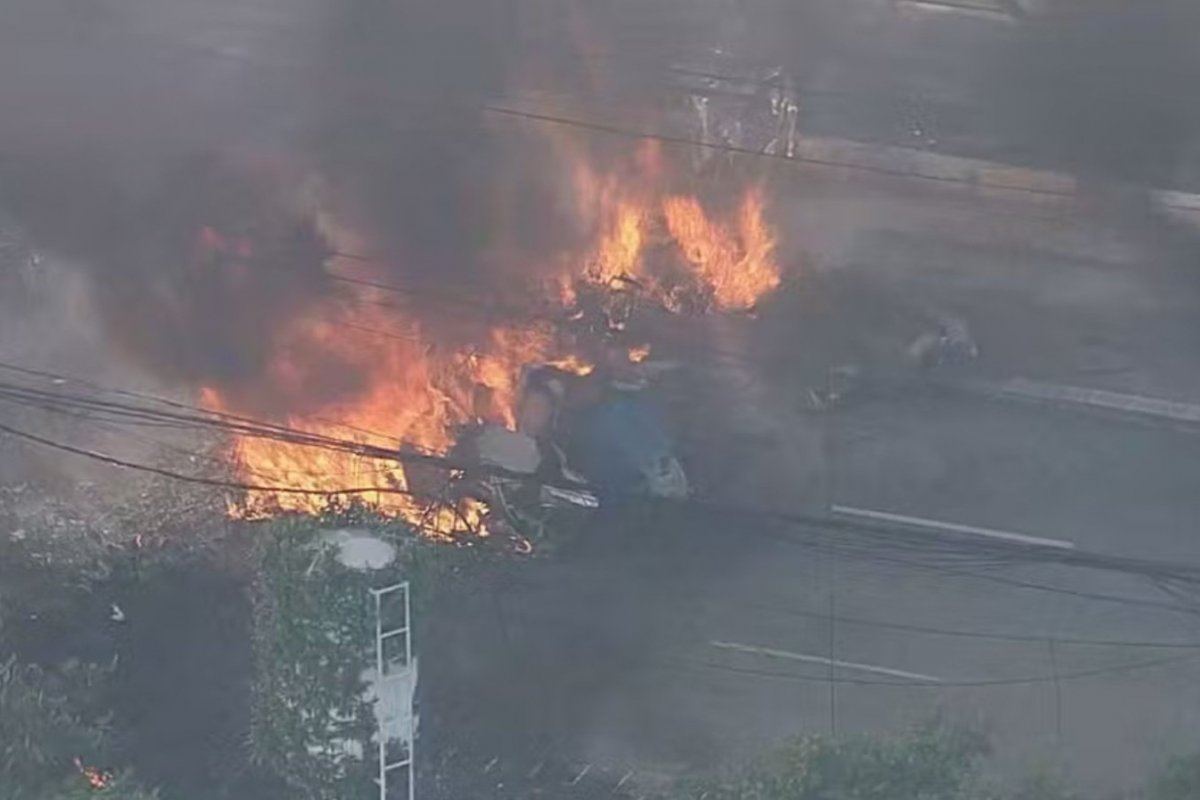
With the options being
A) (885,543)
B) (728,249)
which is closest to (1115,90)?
(728,249)

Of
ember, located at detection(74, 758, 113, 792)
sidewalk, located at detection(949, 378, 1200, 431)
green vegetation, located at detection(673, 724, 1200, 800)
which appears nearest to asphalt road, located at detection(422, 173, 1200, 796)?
sidewalk, located at detection(949, 378, 1200, 431)

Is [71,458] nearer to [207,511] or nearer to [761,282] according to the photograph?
[207,511]

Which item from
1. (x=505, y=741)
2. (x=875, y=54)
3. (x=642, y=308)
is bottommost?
(x=505, y=741)

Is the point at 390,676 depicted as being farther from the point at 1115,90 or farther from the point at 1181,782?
the point at 1115,90

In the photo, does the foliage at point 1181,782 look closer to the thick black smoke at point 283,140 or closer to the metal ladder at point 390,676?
the metal ladder at point 390,676

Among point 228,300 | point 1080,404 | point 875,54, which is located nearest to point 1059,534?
point 1080,404

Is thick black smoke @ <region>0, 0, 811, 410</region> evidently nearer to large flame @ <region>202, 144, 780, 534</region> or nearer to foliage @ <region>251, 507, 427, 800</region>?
large flame @ <region>202, 144, 780, 534</region>
